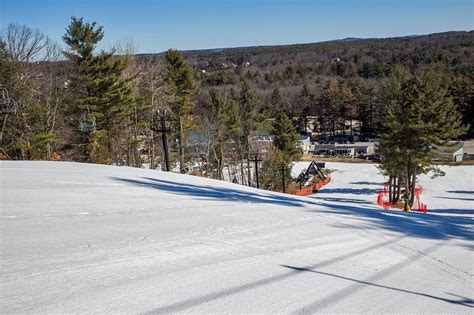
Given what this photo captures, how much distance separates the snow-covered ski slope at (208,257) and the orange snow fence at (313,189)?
26.9m

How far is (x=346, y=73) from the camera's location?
136625 millimetres

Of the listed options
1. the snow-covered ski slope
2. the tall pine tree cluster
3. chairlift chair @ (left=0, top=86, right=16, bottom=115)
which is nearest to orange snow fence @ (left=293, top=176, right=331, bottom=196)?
the tall pine tree cluster

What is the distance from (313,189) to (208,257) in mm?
35080

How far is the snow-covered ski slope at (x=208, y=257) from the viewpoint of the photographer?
12.5ft

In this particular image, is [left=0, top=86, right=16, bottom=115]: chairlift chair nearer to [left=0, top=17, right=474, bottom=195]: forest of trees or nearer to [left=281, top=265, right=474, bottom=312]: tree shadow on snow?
[left=0, top=17, right=474, bottom=195]: forest of trees

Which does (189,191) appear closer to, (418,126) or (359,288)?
(359,288)

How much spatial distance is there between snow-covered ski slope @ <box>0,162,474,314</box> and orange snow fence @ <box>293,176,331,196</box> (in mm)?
26869

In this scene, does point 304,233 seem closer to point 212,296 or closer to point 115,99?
point 212,296

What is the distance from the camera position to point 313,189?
1545 inches

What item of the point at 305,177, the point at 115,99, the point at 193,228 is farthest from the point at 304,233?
the point at 305,177

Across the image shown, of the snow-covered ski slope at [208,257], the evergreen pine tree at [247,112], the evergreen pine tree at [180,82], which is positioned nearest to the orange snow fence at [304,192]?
the evergreen pine tree at [247,112]

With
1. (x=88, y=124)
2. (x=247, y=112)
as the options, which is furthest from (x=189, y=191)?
(x=247, y=112)

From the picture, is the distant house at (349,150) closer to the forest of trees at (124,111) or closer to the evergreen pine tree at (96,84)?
the forest of trees at (124,111)

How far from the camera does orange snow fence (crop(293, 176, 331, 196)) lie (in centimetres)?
3639
